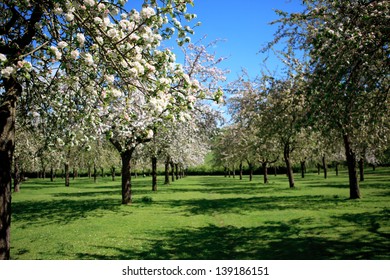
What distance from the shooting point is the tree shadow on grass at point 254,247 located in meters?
9.89

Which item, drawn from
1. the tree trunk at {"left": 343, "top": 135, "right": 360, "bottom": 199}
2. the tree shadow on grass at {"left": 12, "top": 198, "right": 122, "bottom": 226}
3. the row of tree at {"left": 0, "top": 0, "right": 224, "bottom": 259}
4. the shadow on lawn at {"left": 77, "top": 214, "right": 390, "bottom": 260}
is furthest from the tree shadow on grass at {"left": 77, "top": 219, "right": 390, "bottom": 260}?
the tree trunk at {"left": 343, "top": 135, "right": 360, "bottom": 199}

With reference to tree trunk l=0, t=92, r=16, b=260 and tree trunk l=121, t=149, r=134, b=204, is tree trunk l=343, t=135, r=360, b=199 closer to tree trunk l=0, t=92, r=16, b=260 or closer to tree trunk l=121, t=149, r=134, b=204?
tree trunk l=121, t=149, r=134, b=204

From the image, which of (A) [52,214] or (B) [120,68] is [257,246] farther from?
(A) [52,214]

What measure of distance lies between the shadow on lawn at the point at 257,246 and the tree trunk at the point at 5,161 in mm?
2941

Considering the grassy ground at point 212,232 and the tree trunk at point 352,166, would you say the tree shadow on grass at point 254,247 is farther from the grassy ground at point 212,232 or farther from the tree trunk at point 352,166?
the tree trunk at point 352,166

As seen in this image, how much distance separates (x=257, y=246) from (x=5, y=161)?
8.84 m

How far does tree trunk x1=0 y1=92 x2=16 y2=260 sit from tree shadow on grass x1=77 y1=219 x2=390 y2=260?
296 centimetres

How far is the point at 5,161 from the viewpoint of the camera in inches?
332

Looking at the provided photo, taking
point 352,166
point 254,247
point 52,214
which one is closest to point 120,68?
point 254,247

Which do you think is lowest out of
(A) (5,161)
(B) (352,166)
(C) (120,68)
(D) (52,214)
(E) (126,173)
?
(D) (52,214)

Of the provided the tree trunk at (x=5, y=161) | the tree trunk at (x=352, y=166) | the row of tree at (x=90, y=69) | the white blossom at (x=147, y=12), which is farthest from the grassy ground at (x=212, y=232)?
the white blossom at (x=147, y=12)

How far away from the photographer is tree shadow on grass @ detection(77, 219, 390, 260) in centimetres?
989

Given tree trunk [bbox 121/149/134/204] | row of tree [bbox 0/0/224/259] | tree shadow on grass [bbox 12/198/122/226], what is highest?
row of tree [bbox 0/0/224/259]

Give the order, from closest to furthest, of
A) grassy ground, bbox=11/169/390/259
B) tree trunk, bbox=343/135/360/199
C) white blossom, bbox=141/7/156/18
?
white blossom, bbox=141/7/156/18, grassy ground, bbox=11/169/390/259, tree trunk, bbox=343/135/360/199
